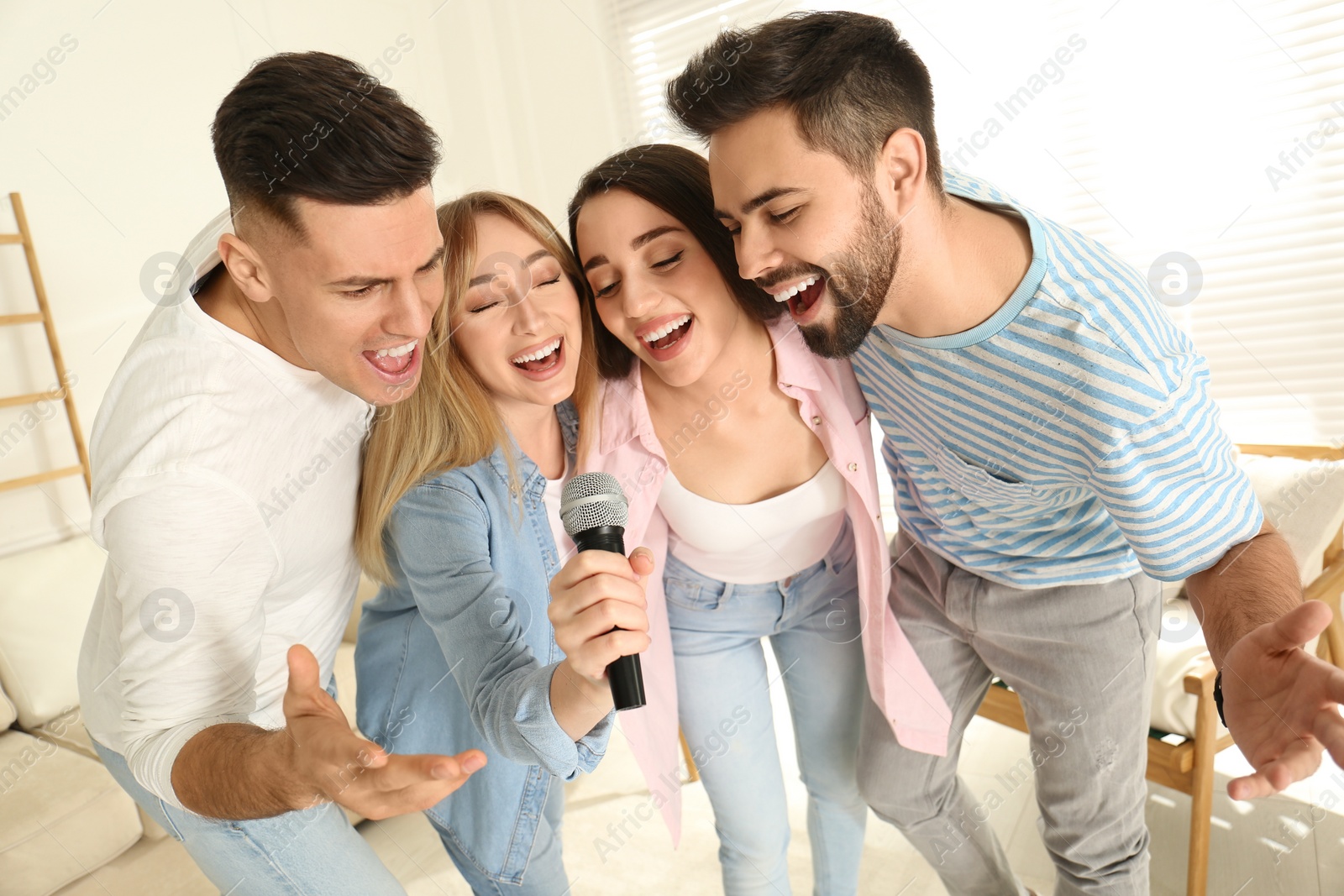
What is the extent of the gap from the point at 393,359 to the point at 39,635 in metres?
2.19

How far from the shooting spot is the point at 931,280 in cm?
122

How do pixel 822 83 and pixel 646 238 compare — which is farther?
pixel 646 238

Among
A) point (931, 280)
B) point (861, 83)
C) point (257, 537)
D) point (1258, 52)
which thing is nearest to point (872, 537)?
point (931, 280)

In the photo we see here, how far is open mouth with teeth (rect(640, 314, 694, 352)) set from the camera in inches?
54.0

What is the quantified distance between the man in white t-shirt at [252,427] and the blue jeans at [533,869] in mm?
260

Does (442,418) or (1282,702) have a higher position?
(442,418)

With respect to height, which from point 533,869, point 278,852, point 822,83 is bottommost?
point 533,869

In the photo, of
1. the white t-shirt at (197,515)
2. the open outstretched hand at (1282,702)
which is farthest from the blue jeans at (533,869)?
the open outstretched hand at (1282,702)

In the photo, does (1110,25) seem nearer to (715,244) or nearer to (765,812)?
(715,244)

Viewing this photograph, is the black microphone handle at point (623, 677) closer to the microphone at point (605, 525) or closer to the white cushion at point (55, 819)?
the microphone at point (605, 525)

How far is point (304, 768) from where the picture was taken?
2.83 feet

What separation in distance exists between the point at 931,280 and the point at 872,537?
0.44 metres

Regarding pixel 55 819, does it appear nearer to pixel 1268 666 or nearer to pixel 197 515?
pixel 197 515

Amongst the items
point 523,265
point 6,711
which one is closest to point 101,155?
point 6,711
